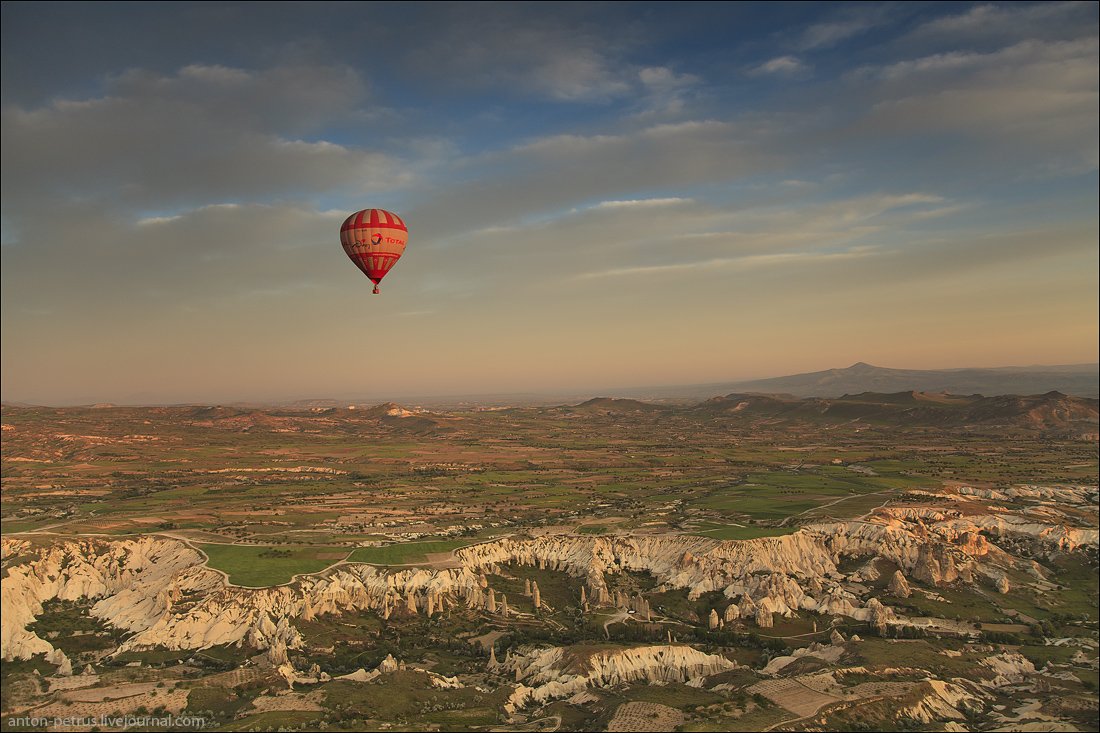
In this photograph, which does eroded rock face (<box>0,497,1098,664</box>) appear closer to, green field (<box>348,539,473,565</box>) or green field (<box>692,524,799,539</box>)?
green field (<box>692,524,799,539</box>)

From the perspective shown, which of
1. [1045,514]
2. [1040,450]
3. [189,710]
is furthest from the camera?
[1040,450]

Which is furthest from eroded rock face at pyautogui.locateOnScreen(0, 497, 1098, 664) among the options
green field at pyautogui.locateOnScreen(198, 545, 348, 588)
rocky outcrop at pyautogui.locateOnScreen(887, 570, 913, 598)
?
green field at pyautogui.locateOnScreen(198, 545, 348, 588)

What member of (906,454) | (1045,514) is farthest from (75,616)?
(906,454)

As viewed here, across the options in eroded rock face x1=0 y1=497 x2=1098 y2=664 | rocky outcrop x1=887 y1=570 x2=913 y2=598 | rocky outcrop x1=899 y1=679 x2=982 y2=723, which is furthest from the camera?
rocky outcrop x1=887 y1=570 x2=913 y2=598

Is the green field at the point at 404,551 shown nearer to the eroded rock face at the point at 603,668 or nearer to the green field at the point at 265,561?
the green field at the point at 265,561

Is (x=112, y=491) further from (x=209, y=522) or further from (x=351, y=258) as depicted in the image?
(x=351, y=258)

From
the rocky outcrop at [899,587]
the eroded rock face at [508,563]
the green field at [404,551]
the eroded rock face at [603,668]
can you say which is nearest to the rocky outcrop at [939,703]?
the eroded rock face at [603,668]
